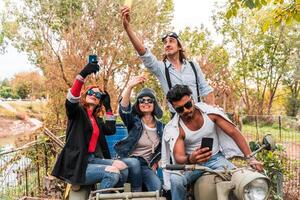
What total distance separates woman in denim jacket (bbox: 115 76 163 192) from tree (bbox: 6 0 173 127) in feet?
22.1

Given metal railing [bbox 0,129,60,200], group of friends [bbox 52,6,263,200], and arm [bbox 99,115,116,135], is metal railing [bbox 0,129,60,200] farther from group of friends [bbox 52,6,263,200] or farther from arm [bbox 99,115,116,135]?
group of friends [bbox 52,6,263,200]

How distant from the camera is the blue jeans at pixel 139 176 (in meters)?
3.70

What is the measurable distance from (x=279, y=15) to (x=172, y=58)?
1414 millimetres

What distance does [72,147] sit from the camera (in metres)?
3.65

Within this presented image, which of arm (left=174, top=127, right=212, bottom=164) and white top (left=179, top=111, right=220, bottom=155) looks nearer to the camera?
arm (left=174, top=127, right=212, bottom=164)

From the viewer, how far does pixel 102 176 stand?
357 cm

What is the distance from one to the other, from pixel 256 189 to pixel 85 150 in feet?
5.87

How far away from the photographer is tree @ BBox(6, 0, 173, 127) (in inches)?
447

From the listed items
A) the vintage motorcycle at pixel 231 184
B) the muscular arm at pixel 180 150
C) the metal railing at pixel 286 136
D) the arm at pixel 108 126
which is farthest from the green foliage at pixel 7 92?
the vintage motorcycle at pixel 231 184

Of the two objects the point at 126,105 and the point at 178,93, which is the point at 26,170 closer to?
the point at 126,105

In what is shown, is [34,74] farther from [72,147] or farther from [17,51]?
[72,147]

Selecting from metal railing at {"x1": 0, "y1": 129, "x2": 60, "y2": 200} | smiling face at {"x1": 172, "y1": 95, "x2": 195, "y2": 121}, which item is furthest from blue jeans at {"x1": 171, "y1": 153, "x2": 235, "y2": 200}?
metal railing at {"x1": 0, "y1": 129, "x2": 60, "y2": 200}

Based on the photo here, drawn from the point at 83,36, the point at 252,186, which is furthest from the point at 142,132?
the point at 83,36

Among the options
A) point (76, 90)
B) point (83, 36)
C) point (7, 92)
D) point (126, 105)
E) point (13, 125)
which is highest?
point (7, 92)
